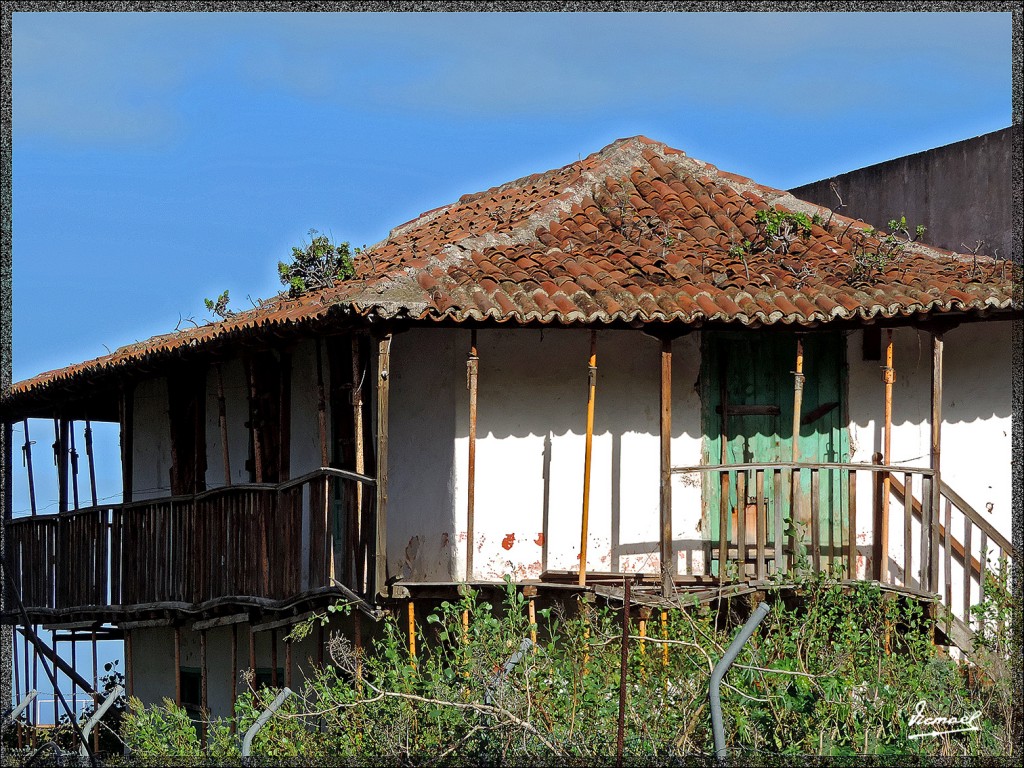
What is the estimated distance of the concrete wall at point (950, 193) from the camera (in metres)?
14.2

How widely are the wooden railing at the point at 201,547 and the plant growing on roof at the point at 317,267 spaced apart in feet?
5.66

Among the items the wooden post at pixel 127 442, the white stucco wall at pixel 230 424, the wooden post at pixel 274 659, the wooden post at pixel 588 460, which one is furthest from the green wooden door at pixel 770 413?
the wooden post at pixel 127 442

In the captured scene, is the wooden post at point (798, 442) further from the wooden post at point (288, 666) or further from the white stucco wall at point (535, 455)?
the wooden post at point (288, 666)

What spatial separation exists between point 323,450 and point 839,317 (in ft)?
A: 13.5

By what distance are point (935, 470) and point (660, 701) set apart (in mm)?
3914

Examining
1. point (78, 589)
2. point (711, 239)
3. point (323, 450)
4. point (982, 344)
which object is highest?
point (711, 239)

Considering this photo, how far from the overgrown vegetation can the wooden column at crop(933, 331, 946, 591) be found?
4.02 feet

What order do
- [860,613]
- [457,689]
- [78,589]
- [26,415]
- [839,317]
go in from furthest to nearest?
1. [26,415]
2. [78,589]
3. [839,317]
4. [860,613]
5. [457,689]

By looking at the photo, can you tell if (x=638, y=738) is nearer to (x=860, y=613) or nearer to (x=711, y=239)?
(x=860, y=613)

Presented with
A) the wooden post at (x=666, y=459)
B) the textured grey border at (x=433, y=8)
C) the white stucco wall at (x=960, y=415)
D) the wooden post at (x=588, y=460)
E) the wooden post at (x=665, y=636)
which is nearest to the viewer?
the textured grey border at (x=433, y=8)

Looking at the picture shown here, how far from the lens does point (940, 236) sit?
15.1 m

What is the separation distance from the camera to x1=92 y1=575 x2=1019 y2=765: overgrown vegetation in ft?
24.3

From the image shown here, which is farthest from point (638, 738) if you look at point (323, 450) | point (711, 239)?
point (711, 239)

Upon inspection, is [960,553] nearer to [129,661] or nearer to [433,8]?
[433,8]
